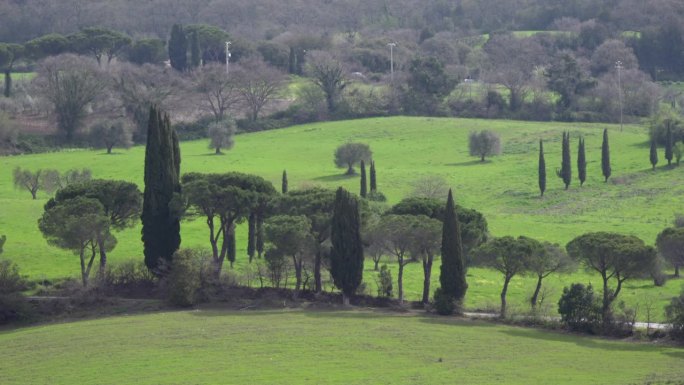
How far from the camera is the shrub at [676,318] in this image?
5809 centimetres

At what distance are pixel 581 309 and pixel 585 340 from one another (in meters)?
2.25

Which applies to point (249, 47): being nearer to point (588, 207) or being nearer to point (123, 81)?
point (123, 81)

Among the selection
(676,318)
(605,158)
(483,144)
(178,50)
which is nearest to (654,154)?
(605,158)

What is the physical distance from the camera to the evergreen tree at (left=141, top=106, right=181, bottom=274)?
72.2 m

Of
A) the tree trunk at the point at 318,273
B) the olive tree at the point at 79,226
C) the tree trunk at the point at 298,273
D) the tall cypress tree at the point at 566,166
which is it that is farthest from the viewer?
the tall cypress tree at the point at 566,166

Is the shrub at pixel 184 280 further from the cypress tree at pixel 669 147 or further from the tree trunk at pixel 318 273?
the cypress tree at pixel 669 147

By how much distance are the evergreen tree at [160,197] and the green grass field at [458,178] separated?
5.20 meters

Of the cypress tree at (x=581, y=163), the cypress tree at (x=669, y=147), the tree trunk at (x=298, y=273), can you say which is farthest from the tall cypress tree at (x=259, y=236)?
the cypress tree at (x=669, y=147)

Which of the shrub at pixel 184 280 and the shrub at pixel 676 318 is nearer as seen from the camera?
the shrub at pixel 676 318

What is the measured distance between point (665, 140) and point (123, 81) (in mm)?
55140

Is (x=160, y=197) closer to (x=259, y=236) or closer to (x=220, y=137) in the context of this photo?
(x=259, y=236)

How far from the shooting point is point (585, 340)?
59594 millimetres

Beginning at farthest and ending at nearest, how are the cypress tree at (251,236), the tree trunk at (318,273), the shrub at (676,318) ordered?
the cypress tree at (251,236)
the tree trunk at (318,273)
the shrub at (676,318)

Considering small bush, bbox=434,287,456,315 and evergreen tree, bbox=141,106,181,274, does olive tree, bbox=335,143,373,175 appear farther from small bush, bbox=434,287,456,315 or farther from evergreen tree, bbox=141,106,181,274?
small bush, bbox=434,287,456,315
